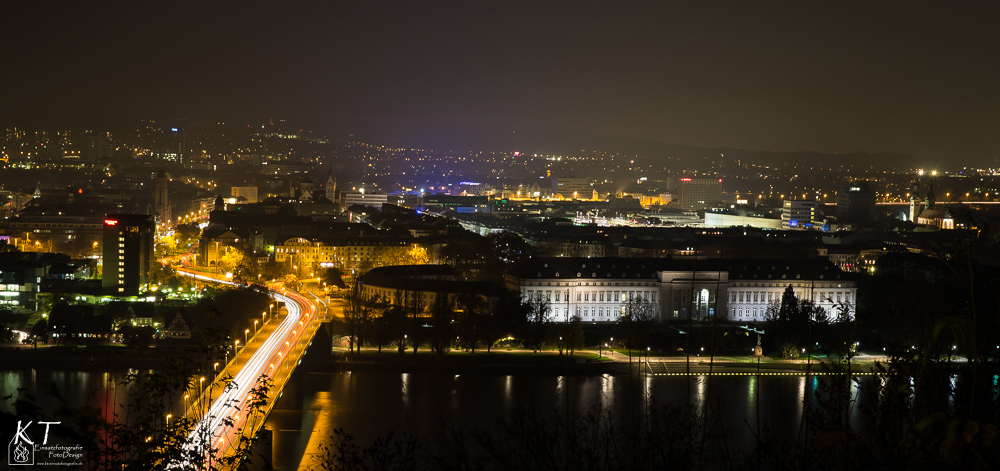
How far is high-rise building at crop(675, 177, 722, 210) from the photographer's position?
35.5 m

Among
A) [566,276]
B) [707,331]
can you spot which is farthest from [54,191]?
[707,331]

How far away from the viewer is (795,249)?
17.1m

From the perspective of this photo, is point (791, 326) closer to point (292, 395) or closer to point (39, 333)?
point (292, 395)

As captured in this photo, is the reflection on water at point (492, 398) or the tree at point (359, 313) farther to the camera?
the tree at point (359, 313)

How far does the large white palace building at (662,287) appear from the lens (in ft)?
39.6

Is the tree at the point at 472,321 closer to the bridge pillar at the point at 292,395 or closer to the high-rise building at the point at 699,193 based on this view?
the bridge pillar at the point at 292,395

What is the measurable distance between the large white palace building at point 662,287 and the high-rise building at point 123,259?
4.58 meters

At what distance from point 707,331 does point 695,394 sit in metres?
3.40

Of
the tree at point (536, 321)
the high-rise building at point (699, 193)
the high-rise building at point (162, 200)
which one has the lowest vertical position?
the tree at point (536, 321)

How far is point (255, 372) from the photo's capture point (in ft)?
21.1

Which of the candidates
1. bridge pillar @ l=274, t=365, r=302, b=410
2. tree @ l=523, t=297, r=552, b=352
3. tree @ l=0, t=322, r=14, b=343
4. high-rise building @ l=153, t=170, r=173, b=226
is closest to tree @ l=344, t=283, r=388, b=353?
tree @ l=523, t=297, r=552, b=352

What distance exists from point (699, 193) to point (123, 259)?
26.3 metres

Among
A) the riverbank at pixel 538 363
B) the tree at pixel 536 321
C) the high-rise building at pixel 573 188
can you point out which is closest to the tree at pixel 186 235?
the tree at pixel 536 321

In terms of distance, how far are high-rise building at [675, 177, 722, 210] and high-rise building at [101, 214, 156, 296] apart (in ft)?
82.4
